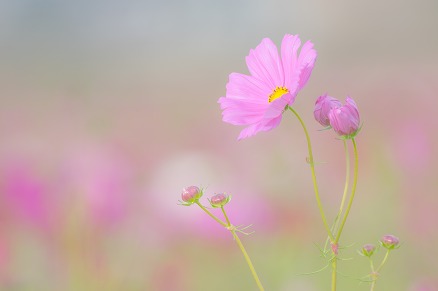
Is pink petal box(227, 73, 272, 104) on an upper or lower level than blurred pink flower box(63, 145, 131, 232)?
upper

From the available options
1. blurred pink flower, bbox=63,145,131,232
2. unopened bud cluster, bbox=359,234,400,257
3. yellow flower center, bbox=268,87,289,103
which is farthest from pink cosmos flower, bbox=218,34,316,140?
blurred pink flower, bbox=63,145,131,232

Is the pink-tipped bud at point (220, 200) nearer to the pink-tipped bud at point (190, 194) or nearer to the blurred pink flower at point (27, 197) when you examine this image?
the pink-tipped bud at point (190, 194)

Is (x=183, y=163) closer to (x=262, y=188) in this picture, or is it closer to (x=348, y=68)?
(x=262, y=188)

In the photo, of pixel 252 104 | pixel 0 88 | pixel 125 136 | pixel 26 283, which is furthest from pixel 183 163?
pixel 0 88

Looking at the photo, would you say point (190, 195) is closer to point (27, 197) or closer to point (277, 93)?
point (277, 93)

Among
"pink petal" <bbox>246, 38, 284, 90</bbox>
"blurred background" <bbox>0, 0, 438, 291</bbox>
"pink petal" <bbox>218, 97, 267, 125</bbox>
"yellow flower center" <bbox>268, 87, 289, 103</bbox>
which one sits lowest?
"blurred background" <bbox>0, 0, 438, 291</bbox>

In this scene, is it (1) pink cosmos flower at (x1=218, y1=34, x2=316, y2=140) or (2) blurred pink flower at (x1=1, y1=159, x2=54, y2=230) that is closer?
(1) pink cosmos flower at (x1=218, y1=34, x2=316, y2=140)

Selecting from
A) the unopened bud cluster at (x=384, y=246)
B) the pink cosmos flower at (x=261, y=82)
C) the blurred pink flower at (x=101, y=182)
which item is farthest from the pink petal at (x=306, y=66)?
the blurred pink flower at (x=101, y=182)

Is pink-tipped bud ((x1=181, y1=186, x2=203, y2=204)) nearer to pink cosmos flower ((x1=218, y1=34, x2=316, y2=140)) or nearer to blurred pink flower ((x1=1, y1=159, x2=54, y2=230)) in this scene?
pink cosmos flower ((x1=218, y1=34, x2=316, y2=140))
